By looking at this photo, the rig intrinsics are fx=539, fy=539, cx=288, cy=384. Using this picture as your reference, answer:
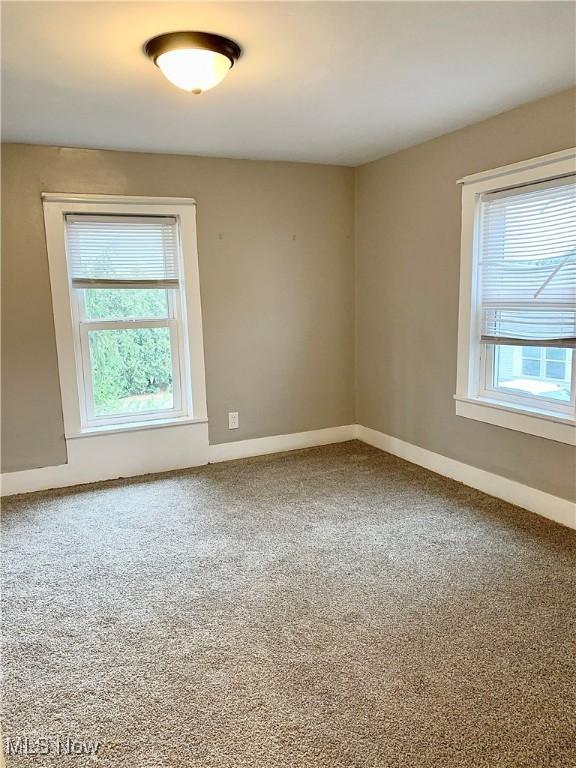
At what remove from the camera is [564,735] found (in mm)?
1599

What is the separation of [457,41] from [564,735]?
2426mm

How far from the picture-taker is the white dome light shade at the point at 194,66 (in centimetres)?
204

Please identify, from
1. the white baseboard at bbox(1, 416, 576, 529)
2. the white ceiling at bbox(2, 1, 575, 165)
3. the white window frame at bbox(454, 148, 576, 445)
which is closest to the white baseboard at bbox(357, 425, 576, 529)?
the white baseboard at bbox(1, 416, 576, 529)

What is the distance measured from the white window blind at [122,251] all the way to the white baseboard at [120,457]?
107cm

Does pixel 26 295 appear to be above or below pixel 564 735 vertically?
above

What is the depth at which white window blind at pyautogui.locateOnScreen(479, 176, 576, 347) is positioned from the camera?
283 cm

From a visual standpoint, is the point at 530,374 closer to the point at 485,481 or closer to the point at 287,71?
the point at 485,481

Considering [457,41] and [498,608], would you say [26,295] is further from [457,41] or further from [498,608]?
[498,608]

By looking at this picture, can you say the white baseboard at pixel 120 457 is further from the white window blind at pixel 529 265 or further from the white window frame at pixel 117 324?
the white window blind at pixel 529 265

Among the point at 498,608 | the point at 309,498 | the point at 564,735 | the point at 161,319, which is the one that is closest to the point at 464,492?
the point at 309,498

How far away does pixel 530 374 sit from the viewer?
3.18 m

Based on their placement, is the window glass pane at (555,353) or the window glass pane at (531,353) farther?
the window glass pane at (531,353)

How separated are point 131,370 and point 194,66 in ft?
7.51

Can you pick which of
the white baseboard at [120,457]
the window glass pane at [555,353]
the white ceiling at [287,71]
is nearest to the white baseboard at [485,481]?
the window glass pane at [555,353]
